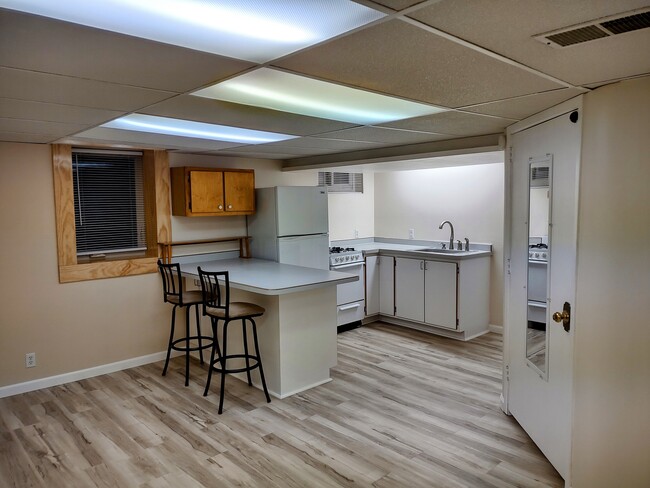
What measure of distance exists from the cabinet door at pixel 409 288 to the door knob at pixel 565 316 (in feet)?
9.59

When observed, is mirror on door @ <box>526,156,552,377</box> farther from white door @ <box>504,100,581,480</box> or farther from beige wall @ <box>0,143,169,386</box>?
beige wall @ <box>0,143,169,386</box>

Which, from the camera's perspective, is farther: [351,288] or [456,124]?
[351,288]

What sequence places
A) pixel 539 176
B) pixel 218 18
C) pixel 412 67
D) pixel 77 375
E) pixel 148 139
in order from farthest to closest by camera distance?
pixel 77 375 → pixel 148 139 → pixel 539 176 → pixel 412 67 → pixel 218 18

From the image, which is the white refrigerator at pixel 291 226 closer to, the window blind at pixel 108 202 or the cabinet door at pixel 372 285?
the cabinet door at pixel 372 285

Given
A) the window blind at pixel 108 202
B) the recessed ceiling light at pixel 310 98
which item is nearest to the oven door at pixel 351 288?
the window blind at pixel 108 202

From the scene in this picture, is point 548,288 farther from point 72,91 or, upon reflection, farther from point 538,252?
point 72,91

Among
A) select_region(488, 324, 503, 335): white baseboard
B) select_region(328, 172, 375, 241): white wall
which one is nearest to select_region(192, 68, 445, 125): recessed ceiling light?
select_region(328, 172, 375, 241): white wall

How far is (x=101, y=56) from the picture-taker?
162cm

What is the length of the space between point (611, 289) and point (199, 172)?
143 inches

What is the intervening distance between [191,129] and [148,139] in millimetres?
627

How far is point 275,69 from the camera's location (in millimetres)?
1815

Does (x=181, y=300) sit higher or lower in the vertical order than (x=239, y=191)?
lower

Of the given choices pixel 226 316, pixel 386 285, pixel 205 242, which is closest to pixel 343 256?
pixel 386 285

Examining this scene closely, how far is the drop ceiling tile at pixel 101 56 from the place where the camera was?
4.56ft
